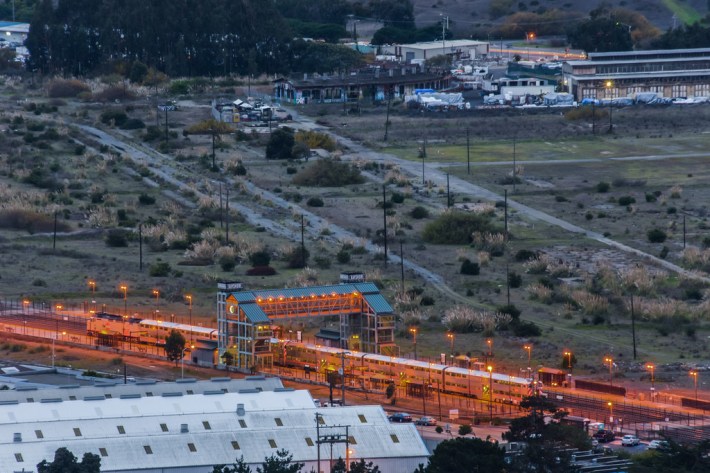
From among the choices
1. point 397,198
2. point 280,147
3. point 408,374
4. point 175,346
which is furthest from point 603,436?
point 280,147

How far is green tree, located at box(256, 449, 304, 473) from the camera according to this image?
42.8 metres

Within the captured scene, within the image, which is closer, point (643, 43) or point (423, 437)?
point (423, 437)

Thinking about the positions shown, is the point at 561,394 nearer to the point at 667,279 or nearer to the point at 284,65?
the point at 667,279

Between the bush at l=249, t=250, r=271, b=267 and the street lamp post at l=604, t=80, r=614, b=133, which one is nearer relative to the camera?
the bush at l=249, t=250, r=271, b=267

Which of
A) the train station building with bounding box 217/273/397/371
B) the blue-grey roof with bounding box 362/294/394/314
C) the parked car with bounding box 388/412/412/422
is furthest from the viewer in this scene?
the blue-grey roof with bounding box 362/294/394/314

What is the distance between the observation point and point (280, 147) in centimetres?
12031

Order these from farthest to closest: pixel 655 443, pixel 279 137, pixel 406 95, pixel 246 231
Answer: pixel 406 95
pixel 279 137
pixel 246 231
pixel 655 443

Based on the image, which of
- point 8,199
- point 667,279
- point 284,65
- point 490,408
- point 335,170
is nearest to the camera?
point 490,408

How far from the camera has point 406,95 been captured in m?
152

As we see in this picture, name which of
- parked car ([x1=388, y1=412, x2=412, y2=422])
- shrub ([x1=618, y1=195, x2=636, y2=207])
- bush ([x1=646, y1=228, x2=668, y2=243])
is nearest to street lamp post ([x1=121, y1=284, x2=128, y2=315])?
parked car ([x1=388, y1=412, x2=412, y2=422])

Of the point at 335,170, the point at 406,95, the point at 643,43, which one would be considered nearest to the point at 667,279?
the point at 335,170

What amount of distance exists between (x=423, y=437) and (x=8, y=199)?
176 feet

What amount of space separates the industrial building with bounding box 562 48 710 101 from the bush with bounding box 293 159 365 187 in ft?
150

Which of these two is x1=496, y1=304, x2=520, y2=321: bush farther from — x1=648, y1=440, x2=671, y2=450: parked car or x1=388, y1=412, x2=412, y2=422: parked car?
x1=648, y1=440, x2=671, y2=450: parked car
